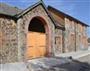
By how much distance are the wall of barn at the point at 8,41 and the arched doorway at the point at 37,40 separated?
175 cm

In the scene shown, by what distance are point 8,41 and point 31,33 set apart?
3.34 m

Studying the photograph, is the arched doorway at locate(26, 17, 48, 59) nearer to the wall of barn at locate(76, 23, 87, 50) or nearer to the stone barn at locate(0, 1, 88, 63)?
the stone barn at locate(0, 1, 88, 63)

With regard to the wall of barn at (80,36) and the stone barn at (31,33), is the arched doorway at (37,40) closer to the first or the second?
the stone barn at (31,33)

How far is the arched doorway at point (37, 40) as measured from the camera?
60.6 feet

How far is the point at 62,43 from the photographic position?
85.1ft

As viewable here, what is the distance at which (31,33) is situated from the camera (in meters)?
18.8

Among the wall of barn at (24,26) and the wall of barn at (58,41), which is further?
the wall of barn at (58,41)

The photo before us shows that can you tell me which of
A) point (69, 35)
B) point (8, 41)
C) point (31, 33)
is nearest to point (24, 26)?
point (31, 33)

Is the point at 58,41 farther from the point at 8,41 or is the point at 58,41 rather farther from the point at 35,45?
the point at 8,41

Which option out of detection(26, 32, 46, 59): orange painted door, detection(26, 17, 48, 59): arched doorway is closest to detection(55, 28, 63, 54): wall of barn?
detection(26, 17, 48, 59): arched doorway

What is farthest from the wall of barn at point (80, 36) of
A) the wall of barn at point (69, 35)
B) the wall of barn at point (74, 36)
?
the wall of barn at point (69, 35)

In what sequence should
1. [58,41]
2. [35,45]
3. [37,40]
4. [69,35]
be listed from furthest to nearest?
[69,35] < [58,41] < [37,40] < [35,45]

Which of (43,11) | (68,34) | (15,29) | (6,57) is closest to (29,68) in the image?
(6,57)

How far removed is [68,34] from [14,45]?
13.1 metres
